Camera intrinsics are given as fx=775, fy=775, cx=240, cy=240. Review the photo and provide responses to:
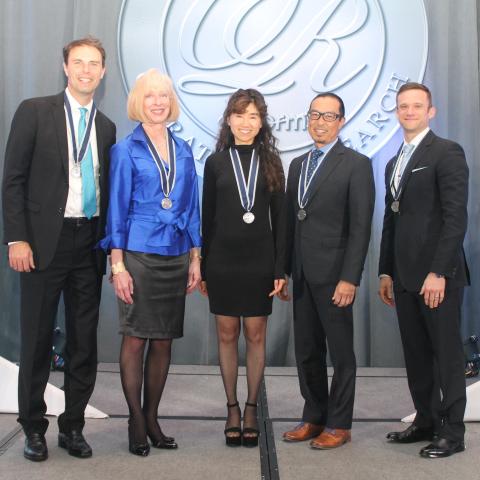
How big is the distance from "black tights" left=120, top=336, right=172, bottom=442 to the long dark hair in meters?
0.81

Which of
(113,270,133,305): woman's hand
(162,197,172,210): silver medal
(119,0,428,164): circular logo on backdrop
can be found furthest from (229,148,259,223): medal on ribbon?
(119,0,428,164): circular logo on backdrop

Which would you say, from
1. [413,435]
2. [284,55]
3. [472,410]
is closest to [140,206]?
[413,435]

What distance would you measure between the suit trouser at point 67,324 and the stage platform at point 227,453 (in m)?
0.20

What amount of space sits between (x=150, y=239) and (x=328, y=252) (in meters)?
0.73

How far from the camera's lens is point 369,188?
317 cm

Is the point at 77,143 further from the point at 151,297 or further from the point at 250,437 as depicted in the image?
the point at 250,437

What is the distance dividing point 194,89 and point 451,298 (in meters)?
2.53

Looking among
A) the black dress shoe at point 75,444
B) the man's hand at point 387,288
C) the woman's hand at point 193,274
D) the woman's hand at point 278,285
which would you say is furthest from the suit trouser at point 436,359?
the black dress shoe at point 75,444

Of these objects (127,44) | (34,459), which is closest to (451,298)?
(34,459)

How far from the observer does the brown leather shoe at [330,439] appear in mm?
3191

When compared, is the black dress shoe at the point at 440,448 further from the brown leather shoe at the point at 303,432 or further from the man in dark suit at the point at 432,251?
the brown leather shoe at the point at 303,432

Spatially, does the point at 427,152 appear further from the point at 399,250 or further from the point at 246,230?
the point at 246,230

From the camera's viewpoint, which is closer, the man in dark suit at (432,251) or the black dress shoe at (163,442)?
the man in dark suit at (432,251)

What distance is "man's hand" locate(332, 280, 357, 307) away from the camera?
3123 mm
